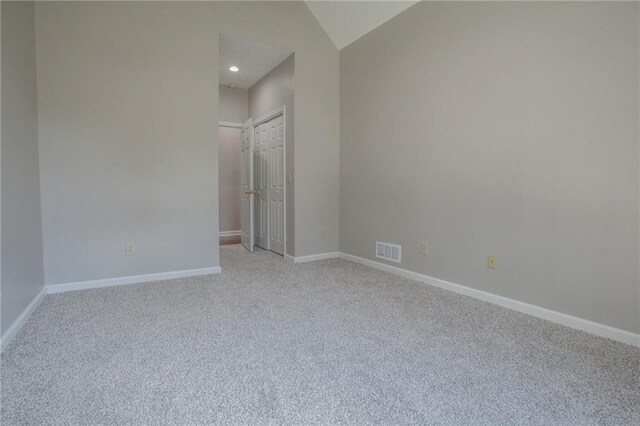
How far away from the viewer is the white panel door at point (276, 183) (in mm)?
4273

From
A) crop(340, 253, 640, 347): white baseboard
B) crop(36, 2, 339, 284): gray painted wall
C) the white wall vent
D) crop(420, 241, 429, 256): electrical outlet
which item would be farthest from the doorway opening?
crop(340, 253, 640, 347): white baseboard

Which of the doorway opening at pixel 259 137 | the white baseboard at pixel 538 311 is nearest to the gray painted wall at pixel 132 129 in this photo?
the doorway opening at pixel 259 137

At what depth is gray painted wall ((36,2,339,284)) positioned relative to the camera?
109 inches

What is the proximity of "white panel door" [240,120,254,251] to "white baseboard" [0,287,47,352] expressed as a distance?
2483 mm

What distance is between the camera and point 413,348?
186cm

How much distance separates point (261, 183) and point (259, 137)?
679mm

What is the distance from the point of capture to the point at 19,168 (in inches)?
87.6

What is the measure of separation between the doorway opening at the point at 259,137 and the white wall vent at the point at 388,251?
107 centimetres

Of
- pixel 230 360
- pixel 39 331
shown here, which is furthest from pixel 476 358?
pixel 39 331

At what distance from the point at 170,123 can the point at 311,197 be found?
5.65ft

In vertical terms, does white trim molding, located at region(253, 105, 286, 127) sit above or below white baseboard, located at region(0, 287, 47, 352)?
above

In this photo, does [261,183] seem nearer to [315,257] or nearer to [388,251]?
[315,257]

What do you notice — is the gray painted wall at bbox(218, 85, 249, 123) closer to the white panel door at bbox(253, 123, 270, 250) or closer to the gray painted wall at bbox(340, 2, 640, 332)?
the white panel door at bbox(253, 123, 270, 250)

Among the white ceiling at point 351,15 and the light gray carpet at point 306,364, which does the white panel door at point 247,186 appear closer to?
the white ceiling at point 351,15
